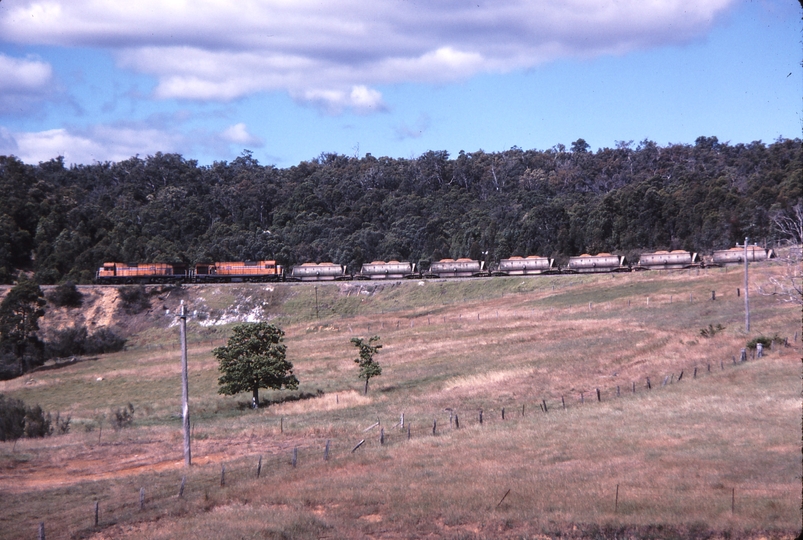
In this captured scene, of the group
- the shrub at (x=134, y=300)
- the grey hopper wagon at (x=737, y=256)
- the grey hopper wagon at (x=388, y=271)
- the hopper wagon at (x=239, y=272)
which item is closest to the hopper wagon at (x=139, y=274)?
the hopper wagon at (x=239, y=272)

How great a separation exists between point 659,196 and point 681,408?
102 m

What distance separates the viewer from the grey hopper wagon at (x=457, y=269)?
330 feet

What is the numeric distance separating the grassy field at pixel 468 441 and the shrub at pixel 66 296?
28511 millimetres

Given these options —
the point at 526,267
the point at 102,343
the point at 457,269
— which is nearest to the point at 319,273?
the point at 457,269

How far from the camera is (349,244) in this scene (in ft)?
433

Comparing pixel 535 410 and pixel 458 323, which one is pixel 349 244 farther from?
pixel 535 410

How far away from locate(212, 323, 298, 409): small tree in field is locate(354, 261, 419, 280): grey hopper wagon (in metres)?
55.8

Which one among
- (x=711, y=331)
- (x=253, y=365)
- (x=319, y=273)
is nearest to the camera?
(x=253, y=365)

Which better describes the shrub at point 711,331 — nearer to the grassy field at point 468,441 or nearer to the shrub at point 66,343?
the grassy field at point 468,441

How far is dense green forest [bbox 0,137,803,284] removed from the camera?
116500 millimetres

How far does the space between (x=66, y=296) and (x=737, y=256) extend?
265 ft

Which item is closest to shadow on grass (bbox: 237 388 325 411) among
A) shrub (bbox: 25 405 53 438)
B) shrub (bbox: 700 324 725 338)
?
shrub (bbox: 25 405 53 438)

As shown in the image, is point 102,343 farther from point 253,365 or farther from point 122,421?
point 122,421

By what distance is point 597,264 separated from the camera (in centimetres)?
9475
